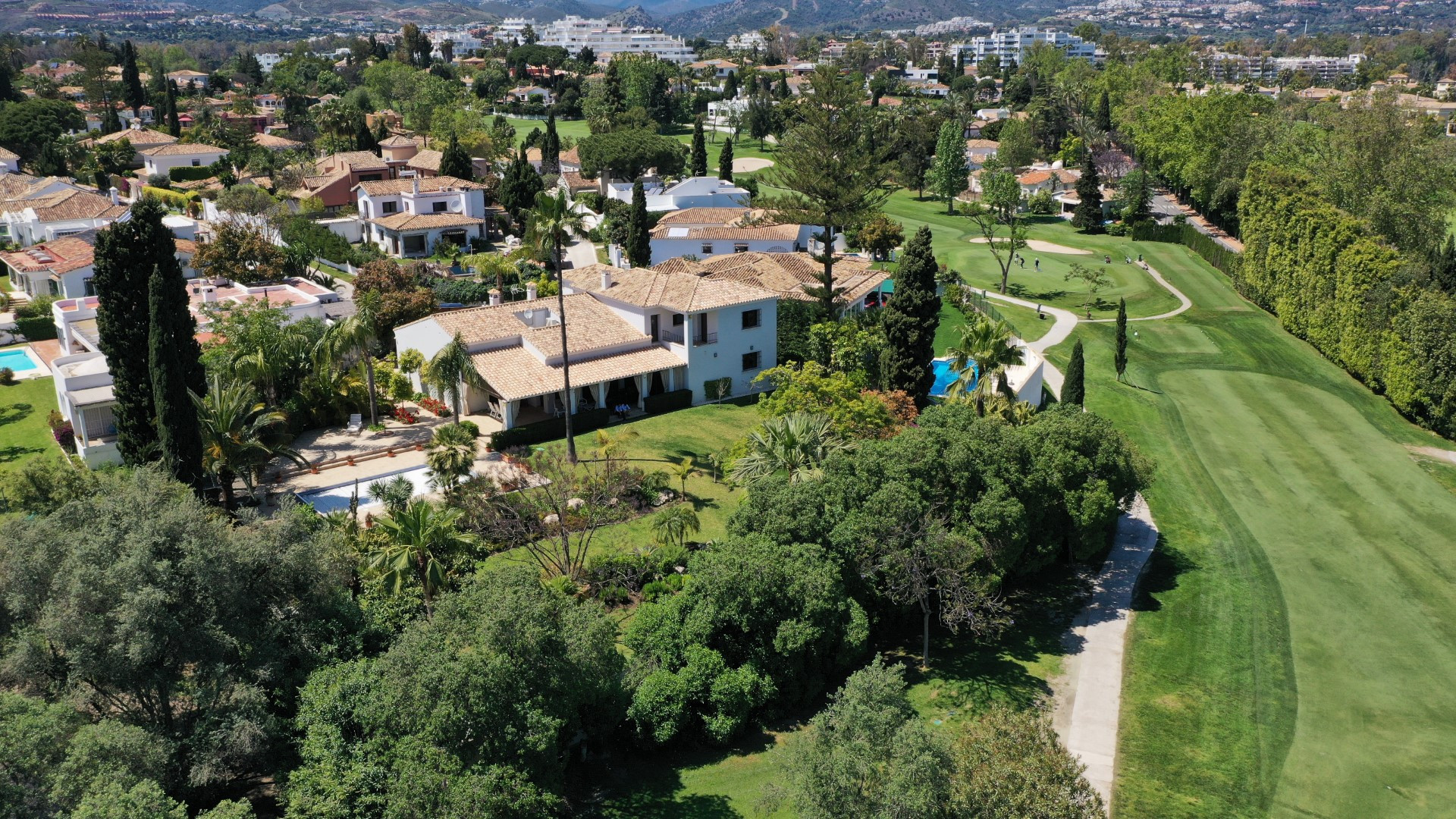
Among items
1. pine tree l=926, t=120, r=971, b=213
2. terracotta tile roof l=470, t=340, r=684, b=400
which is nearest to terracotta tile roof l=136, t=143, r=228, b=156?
pine tree l=926, t=120, r=971, b=213

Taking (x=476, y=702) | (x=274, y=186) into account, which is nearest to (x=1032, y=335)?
(x=476, y=702)

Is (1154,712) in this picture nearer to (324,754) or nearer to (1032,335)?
(324,754)

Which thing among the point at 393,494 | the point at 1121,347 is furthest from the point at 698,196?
the point at 393,494

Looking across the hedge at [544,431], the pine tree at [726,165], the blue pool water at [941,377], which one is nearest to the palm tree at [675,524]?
the hedge at [544,431]

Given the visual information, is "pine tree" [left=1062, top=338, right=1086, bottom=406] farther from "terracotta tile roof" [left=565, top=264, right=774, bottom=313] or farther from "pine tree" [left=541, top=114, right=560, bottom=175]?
"pine tree" [left=541, top=114, right=560, bottom=175]

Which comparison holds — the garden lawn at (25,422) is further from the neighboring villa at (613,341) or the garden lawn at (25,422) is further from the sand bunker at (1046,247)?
the sand bunker at (1046,247)

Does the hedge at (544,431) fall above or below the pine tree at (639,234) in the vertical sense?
below
